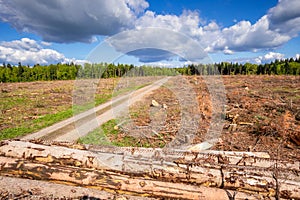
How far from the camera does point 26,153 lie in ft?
15.4

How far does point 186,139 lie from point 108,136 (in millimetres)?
3624

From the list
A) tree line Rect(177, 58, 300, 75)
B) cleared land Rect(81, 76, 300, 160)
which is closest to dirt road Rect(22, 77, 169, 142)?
cleared land Rect(81, 76, 300, 160)

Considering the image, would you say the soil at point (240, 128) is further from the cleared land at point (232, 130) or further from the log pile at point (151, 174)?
the log pile at point (151, 174)

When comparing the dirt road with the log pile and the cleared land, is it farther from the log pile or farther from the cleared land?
the log pile

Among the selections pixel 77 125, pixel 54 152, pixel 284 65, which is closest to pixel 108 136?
pixel 77 125

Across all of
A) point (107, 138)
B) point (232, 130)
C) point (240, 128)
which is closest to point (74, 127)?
point (107, 138)

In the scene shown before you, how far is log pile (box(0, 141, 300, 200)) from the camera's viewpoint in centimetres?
383

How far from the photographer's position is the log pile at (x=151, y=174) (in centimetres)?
383

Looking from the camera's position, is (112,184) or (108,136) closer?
(112,184)

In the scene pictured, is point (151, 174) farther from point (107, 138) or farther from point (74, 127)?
point (74, 127)

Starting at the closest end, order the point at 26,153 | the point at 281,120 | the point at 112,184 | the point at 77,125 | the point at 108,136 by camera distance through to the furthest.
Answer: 1. the point at 112,184
2. the point at 26,153
3. the point at 108,136
4. the point at 281,120
5. the point at 77,125

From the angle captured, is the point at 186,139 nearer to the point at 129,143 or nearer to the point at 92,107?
the point at 129,143

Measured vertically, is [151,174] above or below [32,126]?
above

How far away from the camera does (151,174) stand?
4.13m
